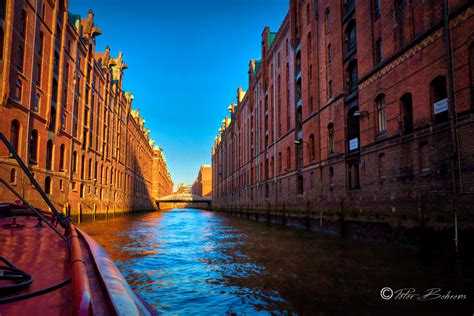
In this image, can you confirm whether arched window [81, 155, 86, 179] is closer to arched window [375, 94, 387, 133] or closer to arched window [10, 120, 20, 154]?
arched window [10, 120, 20, 154]

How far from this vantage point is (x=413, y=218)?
37.0ft

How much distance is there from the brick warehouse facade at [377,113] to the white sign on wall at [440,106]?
45 mm

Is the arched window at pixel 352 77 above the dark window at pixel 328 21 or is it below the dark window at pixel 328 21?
below

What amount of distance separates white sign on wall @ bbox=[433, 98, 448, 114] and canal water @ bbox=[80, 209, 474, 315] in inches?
185

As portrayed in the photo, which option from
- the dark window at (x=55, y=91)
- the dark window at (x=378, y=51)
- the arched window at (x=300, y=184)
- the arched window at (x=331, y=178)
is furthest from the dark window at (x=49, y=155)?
the dark window at (x=378, y=51)

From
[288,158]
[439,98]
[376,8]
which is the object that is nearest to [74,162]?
[288,158]

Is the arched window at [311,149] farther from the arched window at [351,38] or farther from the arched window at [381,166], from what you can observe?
the arched window at [381,166]

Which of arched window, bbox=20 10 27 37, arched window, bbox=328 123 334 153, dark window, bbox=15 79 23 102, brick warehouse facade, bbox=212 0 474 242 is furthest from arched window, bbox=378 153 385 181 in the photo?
arched window, bbox=20 10 27 37

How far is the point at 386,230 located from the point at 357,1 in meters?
11.5

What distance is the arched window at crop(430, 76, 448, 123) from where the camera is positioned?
35.3ft

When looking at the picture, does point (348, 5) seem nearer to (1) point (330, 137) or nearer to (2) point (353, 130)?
(2) point (353, 130)

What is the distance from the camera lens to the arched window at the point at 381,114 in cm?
1485

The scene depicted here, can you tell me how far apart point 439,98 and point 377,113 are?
12.8ft

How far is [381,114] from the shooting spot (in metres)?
15.1
